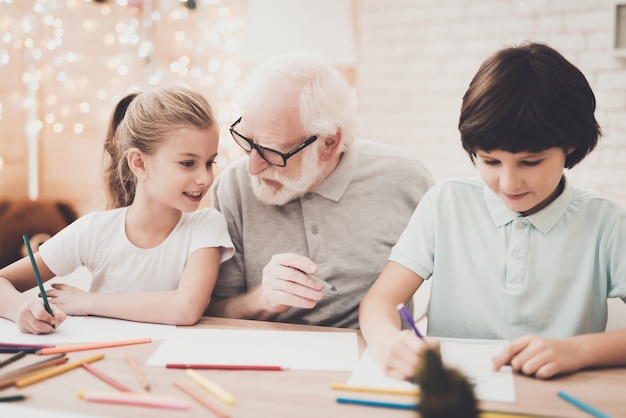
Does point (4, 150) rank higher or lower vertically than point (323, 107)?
lower

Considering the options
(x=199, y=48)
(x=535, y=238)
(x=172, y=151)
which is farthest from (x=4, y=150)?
(x=535, y=238)

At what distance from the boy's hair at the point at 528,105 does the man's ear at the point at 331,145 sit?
0.55 m

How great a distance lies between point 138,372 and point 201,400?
161 mm

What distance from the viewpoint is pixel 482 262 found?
1.34 meters

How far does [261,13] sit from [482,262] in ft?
5.49

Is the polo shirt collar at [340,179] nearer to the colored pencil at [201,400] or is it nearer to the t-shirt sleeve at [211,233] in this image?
the t-shirt sleeve at [211,233]

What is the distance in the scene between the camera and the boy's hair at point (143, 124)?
1513 mm

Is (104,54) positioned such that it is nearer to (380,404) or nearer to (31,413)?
(31,413)

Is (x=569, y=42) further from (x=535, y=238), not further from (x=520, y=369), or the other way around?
(x=520, y=369)

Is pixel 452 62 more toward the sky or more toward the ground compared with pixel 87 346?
more toward the sky

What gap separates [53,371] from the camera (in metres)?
1.02

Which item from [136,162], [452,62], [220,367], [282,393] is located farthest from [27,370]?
[452,62]

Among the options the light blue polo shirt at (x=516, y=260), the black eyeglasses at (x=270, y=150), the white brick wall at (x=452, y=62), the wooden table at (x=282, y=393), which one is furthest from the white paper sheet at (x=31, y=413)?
the white brick wall at (x=452, y=62)

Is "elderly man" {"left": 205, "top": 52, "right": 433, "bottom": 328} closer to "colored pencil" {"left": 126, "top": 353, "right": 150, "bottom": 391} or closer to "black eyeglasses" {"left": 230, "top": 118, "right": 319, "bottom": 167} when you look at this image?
"black eyeglasses" {"left": 230, "top": 118, "right": 319, "bottom": 167}
